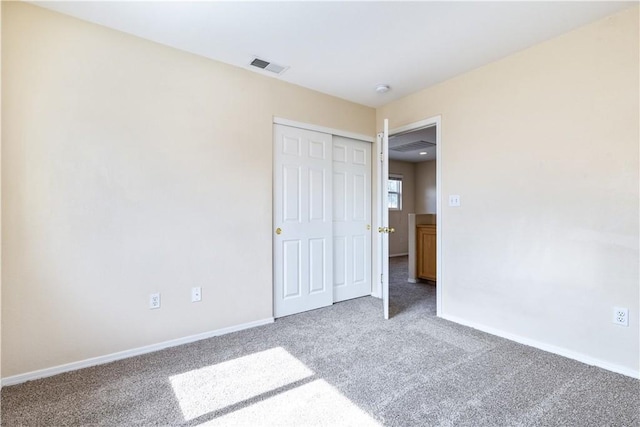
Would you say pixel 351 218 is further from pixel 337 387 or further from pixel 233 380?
pixel 233 380

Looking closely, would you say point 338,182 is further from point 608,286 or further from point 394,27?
point 608,286

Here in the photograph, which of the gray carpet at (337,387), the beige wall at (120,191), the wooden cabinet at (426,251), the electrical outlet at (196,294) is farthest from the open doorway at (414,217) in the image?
the electrical outlet at (196,294)

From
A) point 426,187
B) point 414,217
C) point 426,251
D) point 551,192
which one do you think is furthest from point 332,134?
point 426,187

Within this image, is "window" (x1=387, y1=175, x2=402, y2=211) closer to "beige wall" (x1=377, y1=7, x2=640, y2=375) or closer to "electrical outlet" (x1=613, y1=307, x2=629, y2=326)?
"beige wall" (x1=377, y1=7, x2=640, y2=375)

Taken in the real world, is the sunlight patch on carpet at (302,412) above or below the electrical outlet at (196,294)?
below

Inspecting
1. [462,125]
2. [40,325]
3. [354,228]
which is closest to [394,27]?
[462,125]

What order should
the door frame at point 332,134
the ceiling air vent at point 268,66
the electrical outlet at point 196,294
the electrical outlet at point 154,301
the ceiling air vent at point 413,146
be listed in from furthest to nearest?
the ceiling air vent at point 413,146, the door frame at point 332,134, the ceiling air vent at point 268,66, the electrical outlet at point 196,294, the electrical outlet at point 154,301

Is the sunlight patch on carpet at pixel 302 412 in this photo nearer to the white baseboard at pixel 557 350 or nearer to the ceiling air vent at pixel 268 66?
the white baseboard at pixel 557 350

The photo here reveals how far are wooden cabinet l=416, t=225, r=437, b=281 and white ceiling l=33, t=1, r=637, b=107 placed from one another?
2298mm

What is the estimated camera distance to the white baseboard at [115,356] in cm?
191

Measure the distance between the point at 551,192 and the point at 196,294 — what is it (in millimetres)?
3053

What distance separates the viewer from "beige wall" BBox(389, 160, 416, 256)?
7.50 m

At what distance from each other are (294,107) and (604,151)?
263cm

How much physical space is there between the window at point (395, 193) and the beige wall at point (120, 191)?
5.23 m
